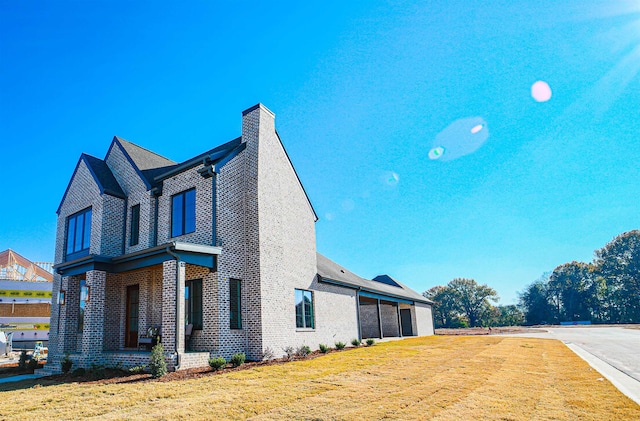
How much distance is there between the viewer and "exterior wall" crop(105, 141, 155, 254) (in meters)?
15.6

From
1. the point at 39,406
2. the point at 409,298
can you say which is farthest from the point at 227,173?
the point at 409,298

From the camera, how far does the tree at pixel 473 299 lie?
258 feet

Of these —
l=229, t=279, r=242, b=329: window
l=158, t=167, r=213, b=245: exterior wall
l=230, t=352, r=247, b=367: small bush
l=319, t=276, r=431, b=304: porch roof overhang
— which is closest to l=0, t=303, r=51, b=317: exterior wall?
l=158, t=167, r=213, b=245: exterior wall

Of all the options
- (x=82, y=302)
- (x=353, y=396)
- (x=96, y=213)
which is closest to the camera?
(x=353, y=396)

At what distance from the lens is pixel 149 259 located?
12906 millimetres

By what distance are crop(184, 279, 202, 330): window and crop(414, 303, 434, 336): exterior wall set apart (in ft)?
78.1

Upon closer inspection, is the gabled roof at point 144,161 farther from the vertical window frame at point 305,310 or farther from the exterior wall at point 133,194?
the vertical window frame at point 305,310

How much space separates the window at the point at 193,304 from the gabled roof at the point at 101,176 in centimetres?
570

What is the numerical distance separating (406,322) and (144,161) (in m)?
25.7

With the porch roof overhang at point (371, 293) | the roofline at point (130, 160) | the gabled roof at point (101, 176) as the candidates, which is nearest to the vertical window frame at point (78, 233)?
the gabled roof at point (101, 176)

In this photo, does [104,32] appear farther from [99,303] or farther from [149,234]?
[99,303]

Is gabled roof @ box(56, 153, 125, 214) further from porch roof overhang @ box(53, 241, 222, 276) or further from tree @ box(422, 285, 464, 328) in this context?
tree @ box(422, 285, 464, 328)

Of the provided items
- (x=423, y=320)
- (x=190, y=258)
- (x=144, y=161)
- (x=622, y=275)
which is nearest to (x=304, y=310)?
(x=190, y=258)

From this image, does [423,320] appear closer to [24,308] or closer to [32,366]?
[32,366]
